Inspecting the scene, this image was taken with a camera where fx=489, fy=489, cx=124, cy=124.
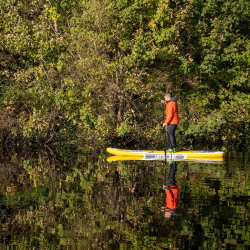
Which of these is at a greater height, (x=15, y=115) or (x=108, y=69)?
(x=108, y=69)

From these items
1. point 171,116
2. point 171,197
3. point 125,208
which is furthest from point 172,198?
point 171,116

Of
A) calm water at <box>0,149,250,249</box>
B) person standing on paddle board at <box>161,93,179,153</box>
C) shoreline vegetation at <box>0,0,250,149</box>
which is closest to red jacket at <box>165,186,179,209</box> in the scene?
calm water at <box>0,149,250,249</box>

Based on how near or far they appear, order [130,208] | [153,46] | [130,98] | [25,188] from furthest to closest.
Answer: [130,98] → [153,46] → [25,188] → [130,208]

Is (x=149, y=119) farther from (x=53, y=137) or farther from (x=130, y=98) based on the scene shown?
(x=53, y=137)

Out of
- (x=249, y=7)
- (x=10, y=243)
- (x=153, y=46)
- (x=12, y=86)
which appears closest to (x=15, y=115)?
(x=12, y=86)

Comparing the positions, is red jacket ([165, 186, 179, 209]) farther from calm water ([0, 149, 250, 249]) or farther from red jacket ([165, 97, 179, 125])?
red jacket ([165, 97, 179, 125])

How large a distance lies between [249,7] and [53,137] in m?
10.0

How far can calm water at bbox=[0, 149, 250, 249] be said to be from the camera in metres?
5.99

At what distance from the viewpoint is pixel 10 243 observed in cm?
587

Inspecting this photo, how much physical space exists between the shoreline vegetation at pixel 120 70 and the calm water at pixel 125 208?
22.5 feet

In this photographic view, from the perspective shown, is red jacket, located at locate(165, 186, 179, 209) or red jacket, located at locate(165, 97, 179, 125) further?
red jacket, located at locate(165, 97, 179, 125)

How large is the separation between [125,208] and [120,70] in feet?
40.8

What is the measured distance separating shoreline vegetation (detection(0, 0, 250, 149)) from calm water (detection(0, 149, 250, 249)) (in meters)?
6.84

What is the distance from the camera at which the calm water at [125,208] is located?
5.99m
